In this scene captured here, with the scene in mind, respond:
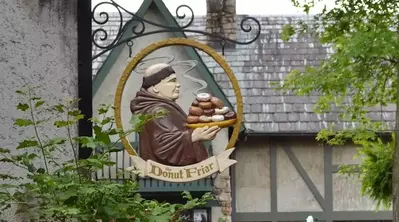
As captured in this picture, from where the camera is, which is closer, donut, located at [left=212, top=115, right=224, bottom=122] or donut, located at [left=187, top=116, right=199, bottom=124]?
donut, located at [left=212, top=115, right=224, bottom=122]

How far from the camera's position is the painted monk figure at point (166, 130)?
15.3 metres

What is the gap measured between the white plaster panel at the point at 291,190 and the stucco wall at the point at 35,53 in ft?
64.0

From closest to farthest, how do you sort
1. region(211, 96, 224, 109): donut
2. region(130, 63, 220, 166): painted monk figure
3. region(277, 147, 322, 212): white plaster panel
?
1. region(211, 96, 224, 109): donut
2. region(130, 63, 220, 166): painted monk figure
3. region(277, 147, 322, 212): white plaster panel

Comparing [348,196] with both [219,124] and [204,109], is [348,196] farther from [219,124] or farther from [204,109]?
[219,124]

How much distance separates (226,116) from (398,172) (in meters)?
3.75

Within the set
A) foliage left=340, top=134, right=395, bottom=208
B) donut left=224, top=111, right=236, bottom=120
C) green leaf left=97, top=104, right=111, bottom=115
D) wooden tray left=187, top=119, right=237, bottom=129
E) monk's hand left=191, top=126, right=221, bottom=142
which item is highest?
donut left=224, top=111, right=236, bottom=120

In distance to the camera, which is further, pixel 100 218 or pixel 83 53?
pixel 83 53

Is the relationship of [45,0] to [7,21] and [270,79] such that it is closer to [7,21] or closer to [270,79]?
[7,21]

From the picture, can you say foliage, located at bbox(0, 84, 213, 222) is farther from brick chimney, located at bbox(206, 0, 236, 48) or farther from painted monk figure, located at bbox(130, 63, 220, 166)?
brick chimney, located at bbox(206, 0, 236, 48)

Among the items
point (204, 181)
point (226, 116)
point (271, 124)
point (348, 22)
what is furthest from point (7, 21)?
point (271, 124)

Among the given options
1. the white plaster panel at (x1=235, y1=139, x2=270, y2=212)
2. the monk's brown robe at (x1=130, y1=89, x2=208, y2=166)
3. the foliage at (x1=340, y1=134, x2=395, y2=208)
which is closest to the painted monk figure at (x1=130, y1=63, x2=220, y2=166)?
the monk's brown robe at (x1=130, y1=89, x2=208, y2=166)

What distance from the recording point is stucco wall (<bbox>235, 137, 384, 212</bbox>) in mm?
24859

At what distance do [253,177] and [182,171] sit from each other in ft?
38.5

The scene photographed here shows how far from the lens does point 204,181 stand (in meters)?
22.5
